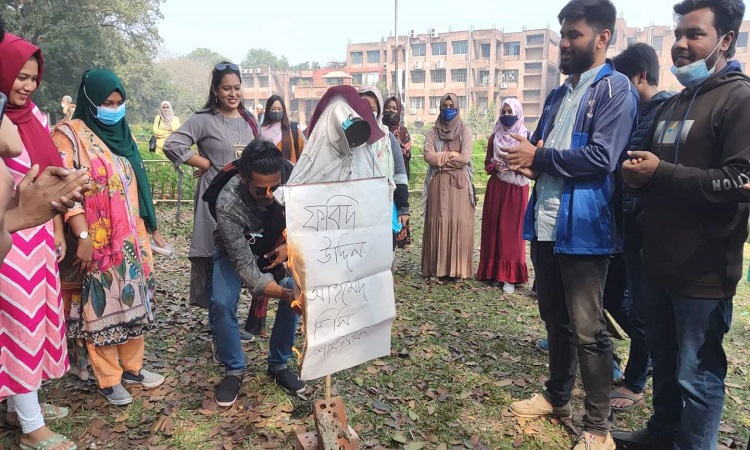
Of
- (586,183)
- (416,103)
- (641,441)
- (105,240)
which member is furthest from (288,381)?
(416,103)

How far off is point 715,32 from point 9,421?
442 centimetres

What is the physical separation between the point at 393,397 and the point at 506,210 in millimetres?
3128

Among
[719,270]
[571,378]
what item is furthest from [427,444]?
[719,270]

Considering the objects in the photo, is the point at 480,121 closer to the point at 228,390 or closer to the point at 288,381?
the point at 288,381

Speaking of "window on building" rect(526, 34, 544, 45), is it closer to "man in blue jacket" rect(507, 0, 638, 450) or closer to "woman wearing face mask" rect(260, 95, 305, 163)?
"woman wearing face mask" rect(260, 95, 305, 163)

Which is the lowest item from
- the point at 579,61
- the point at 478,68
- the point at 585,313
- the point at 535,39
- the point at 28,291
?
the point at 585,313

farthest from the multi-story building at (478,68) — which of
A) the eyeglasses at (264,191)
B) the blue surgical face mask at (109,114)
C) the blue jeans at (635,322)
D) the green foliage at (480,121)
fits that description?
the eyeglasses at (264,191)

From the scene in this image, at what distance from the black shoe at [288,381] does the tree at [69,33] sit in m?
23.0

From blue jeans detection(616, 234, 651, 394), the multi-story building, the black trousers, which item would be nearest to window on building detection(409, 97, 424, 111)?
the multi-story building

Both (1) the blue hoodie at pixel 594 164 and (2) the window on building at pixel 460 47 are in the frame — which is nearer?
(1) the blue hoodie at pixel 594 164

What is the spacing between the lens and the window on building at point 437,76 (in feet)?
179

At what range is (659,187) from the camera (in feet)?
7.73

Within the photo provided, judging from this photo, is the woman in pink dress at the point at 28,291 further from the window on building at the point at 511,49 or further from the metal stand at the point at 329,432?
the window on building at the point at 511,49

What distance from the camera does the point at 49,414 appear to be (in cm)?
312
